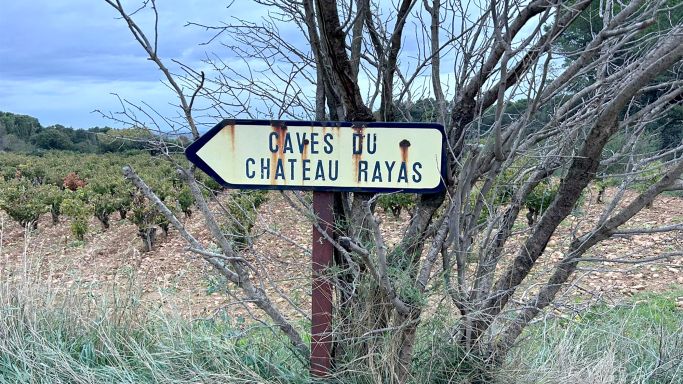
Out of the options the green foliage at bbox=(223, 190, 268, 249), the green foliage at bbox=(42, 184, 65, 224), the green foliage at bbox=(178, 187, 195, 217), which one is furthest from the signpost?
the green foliage at bbox=(42, 184, 65, 224)

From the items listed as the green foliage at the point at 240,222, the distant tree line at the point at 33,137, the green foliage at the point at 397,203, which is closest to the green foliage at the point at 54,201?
the green foliage at the point at 397,203

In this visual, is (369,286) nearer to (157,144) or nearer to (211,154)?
(211,154)

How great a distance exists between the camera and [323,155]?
239 centimetres

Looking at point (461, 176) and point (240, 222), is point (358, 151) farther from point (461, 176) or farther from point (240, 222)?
point (240, 222)

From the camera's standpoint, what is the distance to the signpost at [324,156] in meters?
2.34

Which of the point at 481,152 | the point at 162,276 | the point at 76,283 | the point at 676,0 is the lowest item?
the point at 162,276

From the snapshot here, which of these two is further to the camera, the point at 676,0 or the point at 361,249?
the point at 676,0

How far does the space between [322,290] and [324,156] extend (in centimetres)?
56

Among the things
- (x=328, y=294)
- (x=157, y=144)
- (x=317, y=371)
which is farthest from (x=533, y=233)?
(x=157, y=144)

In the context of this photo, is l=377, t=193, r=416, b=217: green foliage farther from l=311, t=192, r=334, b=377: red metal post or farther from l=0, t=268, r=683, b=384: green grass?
l=311, t=192, r=334, b=377: red metal post

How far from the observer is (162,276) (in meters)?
7.56

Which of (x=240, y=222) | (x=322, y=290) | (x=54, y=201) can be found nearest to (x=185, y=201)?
(x=54, y=201)

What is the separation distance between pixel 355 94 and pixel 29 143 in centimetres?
5427

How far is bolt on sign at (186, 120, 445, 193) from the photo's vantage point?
92.2 inches
